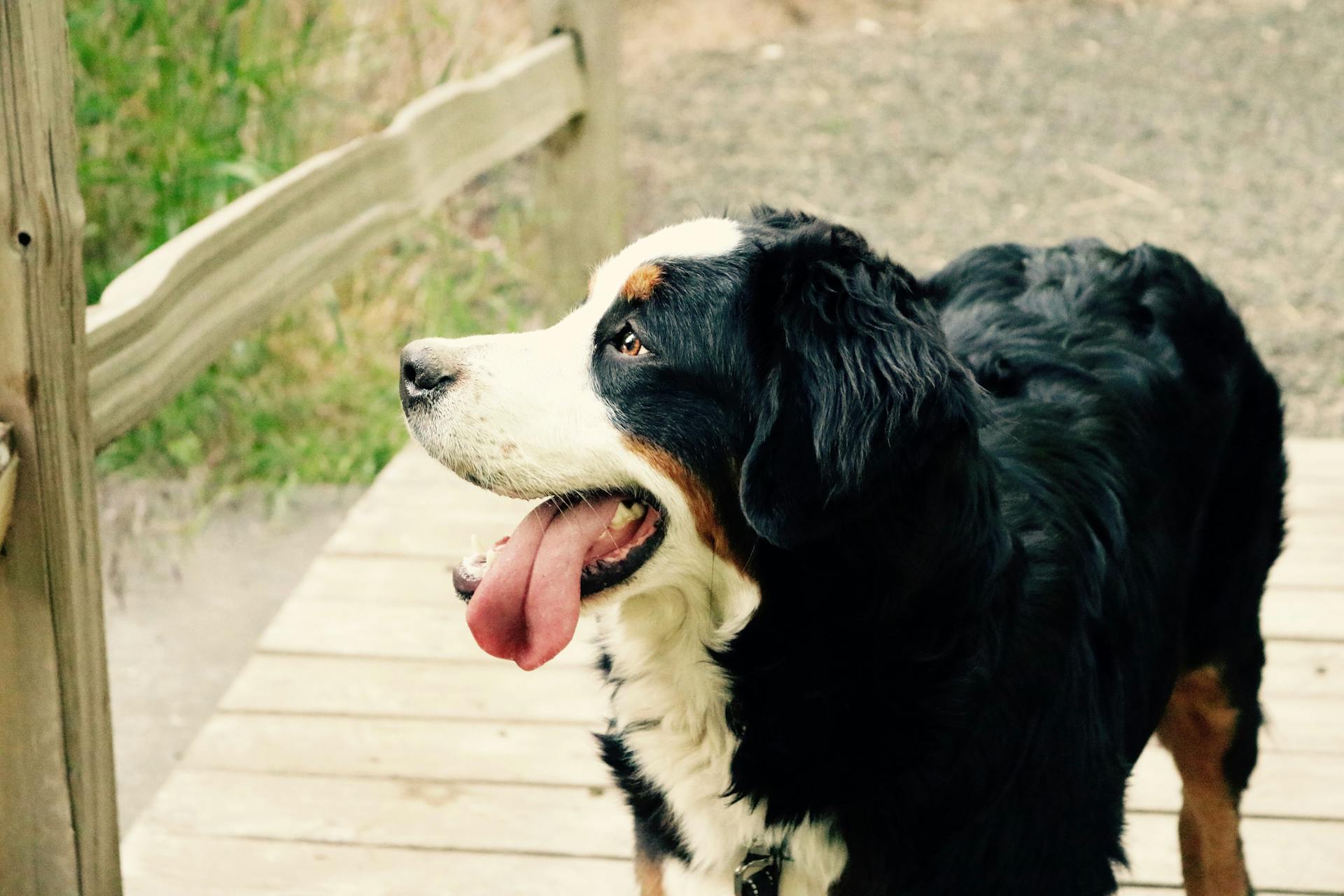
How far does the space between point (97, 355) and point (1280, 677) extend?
7.51 feet

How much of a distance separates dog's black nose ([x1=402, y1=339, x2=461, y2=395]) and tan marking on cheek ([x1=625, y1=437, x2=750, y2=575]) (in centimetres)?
24

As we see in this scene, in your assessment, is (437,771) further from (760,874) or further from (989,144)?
(989,144)

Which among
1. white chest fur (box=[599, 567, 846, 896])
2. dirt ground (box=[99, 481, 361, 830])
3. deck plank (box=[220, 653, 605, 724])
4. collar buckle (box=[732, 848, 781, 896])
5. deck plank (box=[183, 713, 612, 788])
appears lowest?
dirt ground (box=[99, 481, 361, 830])

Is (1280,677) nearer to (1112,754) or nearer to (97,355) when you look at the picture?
(1112,754)

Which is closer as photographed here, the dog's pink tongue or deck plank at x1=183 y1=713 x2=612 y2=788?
the dog's pink tongue

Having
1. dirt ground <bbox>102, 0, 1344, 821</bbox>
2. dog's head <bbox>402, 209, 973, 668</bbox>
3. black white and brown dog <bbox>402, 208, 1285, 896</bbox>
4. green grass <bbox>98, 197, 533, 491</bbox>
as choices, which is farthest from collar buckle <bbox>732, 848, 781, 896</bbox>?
green grass <bbox>98, 197, 533, 491</bbox>

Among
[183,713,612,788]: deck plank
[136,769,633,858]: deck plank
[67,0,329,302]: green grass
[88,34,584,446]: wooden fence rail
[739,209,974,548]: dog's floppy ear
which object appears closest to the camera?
[739,209,974,548]: dog's floppy ear

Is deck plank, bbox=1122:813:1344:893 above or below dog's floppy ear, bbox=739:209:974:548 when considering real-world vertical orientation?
below

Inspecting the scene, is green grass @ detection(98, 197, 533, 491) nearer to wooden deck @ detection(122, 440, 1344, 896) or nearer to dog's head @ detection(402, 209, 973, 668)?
wooden deck @ detection(122, 440, 1344, 896)

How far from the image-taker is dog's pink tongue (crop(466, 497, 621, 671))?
158 centimetres

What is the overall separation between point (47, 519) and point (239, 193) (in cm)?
254

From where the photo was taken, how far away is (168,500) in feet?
13.2

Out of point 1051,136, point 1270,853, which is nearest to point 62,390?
point 1270,853

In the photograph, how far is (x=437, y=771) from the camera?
2.45 m
